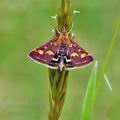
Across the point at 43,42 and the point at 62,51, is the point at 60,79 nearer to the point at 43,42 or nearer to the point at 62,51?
the point at 62,51

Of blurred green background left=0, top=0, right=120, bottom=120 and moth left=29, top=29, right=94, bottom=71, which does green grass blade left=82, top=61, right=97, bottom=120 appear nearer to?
moth left=29, top=29, right=94, bottom=71

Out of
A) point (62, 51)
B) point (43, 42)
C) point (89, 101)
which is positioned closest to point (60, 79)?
point (89, 101)

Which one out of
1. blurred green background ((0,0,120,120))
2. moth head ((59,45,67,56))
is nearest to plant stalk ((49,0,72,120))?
moth head ((59,45,67,56))

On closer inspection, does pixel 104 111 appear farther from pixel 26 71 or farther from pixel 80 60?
pixel 80 60

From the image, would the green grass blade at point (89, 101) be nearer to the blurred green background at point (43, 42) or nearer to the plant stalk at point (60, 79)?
the plant stalk at point (60, 79)

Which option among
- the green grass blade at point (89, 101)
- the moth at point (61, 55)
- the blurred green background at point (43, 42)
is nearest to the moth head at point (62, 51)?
the moth at point (61, 55)

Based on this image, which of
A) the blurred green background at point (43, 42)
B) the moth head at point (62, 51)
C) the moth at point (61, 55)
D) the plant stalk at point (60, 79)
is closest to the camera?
the plant stalk at point (60, 79)
